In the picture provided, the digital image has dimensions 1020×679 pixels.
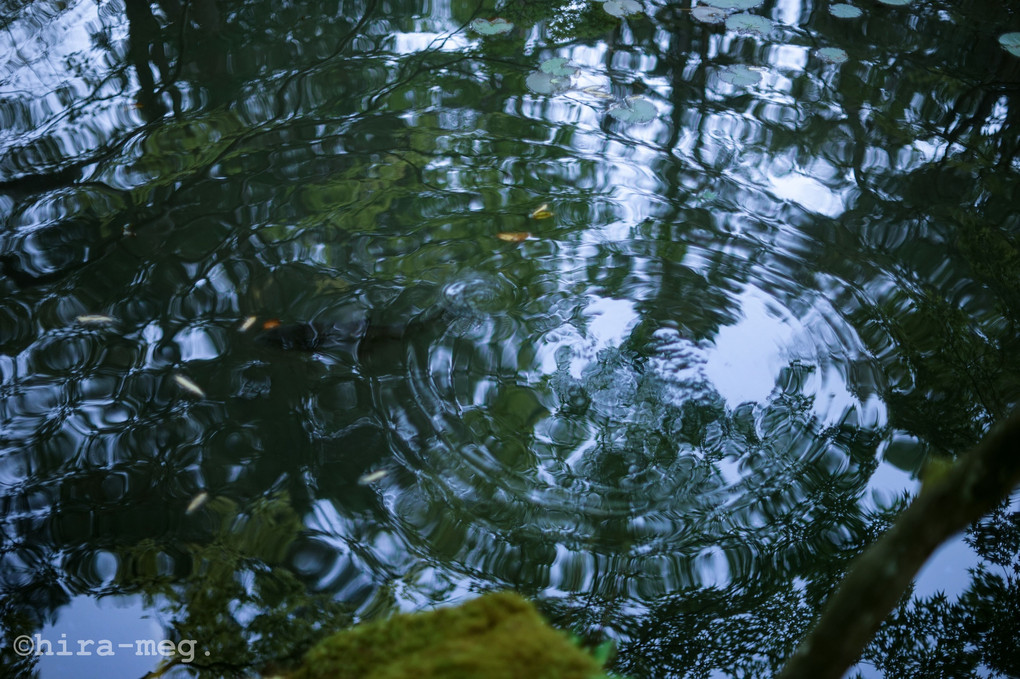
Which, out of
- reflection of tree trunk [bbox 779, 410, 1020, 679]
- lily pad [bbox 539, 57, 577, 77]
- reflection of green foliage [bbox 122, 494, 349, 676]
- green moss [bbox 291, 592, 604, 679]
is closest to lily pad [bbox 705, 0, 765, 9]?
lily pad [bbox 539, 57, 577, 77]

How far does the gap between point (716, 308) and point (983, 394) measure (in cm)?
100

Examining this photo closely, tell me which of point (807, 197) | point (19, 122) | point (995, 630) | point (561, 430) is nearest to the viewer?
point (995, 630)

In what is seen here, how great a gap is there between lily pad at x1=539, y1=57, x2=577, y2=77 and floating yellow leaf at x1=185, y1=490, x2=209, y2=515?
3.07m

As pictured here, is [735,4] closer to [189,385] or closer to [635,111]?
[635,111]

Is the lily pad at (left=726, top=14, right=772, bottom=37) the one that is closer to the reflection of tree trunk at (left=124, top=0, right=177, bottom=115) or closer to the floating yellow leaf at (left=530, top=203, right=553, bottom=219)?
the floating yellow leaf at (left=530, top=203, right=553, bottom=219)

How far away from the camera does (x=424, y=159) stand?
151 inches

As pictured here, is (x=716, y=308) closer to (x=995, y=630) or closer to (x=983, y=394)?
(x=983, y=394)

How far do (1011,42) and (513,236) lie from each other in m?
3.39

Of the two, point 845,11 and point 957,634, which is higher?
point 845,11

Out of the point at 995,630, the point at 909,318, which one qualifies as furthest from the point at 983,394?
the point at 995,630

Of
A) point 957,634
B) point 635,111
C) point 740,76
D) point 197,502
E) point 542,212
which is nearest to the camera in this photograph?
point 957,634

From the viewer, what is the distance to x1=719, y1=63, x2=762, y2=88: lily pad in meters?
4.36

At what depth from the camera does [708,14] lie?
4.86 metres

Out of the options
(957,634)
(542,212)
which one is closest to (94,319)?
(542,212)
